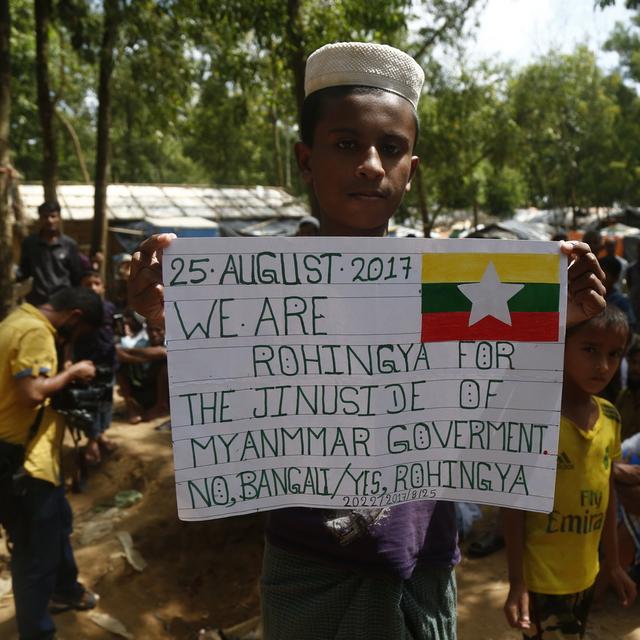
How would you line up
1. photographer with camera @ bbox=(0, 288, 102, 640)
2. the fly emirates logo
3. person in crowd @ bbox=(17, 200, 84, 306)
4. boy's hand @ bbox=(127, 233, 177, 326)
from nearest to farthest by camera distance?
boy's hand @ bbox=(127, 233, 177, 326) → the fly emirates logo → photographer with camera @ bbox=(0, 288, 102, 640) → person in crowd @ bbox=(17, 200, 84, 306)

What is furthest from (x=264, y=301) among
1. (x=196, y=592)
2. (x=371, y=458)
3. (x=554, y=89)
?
(x=554, y=89)

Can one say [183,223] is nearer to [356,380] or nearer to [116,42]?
[116,42]

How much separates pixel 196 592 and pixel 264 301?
3242 mm

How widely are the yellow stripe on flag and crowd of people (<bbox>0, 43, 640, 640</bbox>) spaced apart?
0.27 feet

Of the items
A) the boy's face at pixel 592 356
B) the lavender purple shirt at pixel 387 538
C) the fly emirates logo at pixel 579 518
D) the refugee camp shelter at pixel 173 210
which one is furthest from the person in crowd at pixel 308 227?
the refugee camp shelter at pixel 173 210

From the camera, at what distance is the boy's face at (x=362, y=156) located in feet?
4.22

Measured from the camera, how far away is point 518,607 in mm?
1809

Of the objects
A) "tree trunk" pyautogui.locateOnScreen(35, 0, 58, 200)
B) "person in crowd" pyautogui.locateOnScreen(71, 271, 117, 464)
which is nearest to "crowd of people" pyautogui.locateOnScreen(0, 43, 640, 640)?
"person in crowd" pyautogui.locateOnScreen(71, 271, 117, 464)

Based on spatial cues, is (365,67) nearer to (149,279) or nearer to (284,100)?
(149,279)

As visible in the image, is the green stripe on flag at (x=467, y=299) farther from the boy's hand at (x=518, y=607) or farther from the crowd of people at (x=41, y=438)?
the crowd of people at (x=41, y=438)

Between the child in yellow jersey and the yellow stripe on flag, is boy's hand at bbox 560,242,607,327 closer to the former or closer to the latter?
the yellow stripe on flag

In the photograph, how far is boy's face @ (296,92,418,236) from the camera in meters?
1.29

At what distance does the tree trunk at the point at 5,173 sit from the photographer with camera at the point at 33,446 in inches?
79.8

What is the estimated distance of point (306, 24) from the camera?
5.77 m
